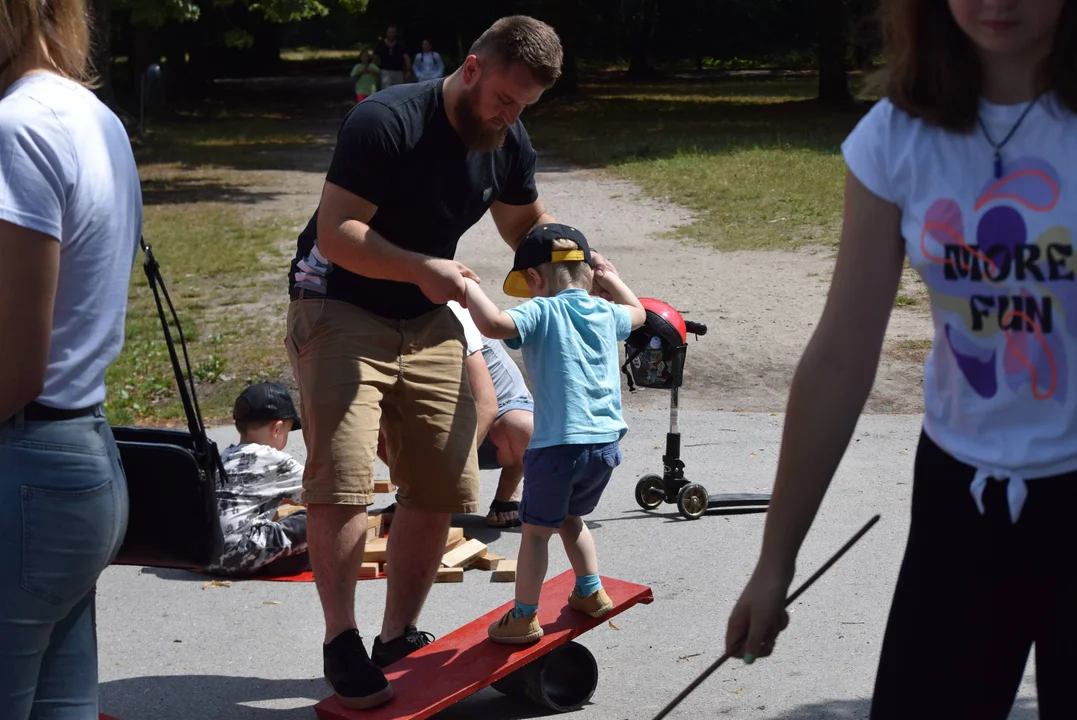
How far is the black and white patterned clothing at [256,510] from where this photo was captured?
16.5ft

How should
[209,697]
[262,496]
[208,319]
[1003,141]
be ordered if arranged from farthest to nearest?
[208,319] → [262,496] → [209,697] → [1003,141]

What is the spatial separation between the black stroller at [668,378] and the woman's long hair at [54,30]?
2.97m

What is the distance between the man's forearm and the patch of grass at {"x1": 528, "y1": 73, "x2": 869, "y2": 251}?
9313 millimetres

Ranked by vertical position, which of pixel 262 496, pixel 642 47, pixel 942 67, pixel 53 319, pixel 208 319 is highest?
pixel 942 67

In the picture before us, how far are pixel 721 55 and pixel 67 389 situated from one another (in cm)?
5127

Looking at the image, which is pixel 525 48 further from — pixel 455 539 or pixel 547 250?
pixel 455 539

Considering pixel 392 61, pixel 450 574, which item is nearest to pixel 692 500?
pixel 450 574

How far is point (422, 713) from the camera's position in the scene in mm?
3545

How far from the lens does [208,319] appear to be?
9945 millimetres

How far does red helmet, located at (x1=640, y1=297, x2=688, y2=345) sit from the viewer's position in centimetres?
505

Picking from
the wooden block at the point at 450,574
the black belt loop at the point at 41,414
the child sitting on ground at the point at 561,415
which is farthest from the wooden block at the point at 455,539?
the black belt loop at the point at 41,414

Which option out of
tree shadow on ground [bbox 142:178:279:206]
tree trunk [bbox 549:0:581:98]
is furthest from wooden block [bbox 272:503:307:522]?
tree trunk [bbox 549:0:581:98]

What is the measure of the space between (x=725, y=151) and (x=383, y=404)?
18.0 meters

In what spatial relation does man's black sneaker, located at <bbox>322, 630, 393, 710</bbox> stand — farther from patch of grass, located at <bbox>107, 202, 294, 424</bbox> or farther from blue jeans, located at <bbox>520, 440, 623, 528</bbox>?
patch of grass, located at <bbox>107, 202, 294, 424</bbox>
